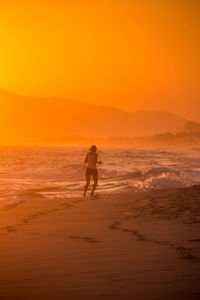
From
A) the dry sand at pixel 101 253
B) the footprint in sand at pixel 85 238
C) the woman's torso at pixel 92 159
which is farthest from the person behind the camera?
the woman's torso at pixel 92 159

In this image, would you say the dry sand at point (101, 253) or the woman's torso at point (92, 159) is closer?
the dry sand at point (101, 253)

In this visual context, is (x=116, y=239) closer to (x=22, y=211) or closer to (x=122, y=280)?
(x=122, y=280)

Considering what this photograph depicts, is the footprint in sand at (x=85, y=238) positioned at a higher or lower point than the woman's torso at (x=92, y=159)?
lower

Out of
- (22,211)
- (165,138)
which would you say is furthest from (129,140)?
(22,211)

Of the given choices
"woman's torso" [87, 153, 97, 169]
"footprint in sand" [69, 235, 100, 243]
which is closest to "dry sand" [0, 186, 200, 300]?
"footprint in sand" [69, 235, 100, 243]

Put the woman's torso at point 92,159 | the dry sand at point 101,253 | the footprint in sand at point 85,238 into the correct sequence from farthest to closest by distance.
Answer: the woman's torso at point 92,159, the footprint in sand at point 85,238, the dry sand at point 101,253

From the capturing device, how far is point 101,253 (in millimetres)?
5879

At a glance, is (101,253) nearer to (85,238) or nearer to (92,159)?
(85,238)

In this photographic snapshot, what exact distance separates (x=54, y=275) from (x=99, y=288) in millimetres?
688

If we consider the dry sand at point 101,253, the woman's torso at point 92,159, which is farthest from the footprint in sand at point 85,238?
the woman's torso at point 92,159

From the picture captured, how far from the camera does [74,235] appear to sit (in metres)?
7.25

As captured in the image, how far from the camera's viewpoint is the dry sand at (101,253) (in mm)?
4340

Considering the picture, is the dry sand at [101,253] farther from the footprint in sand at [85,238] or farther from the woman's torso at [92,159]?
the woman's torso at [92,159]

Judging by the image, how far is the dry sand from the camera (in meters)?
4.34
